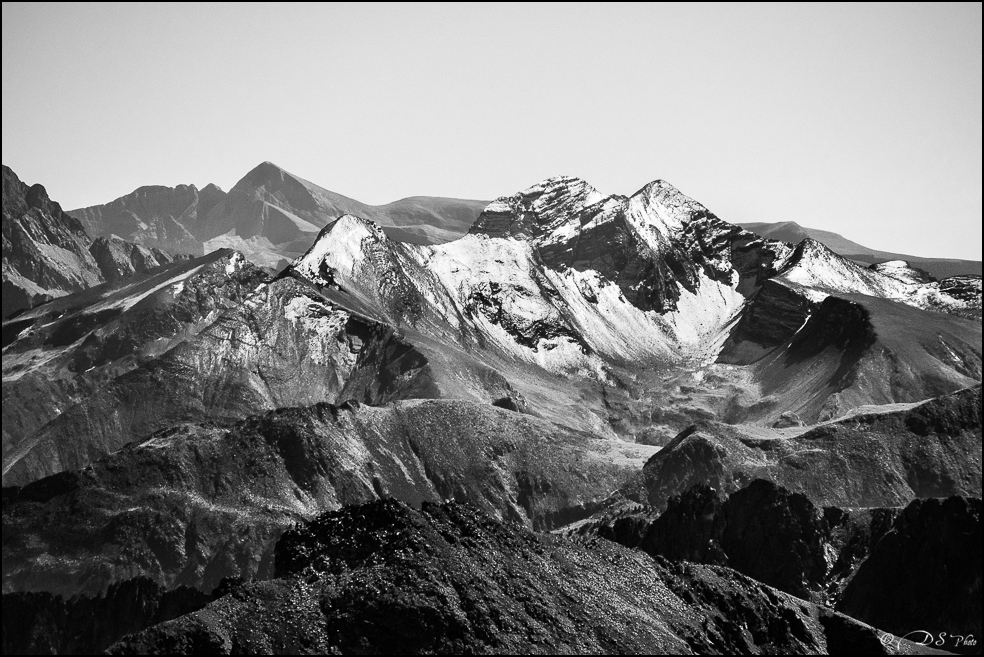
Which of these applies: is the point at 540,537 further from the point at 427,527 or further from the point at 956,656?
the point at 956,656

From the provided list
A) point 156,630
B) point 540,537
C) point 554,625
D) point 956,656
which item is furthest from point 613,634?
point 956,656

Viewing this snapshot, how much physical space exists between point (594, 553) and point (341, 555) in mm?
29514

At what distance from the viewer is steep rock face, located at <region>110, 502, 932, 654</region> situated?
139125mm

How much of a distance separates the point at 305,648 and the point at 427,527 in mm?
21864

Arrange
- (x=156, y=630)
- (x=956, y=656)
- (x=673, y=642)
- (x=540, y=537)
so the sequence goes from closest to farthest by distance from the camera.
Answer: (x=156, y=630) → (x=673, y=642) → (x=540, y=537) → (x=956, y=656)

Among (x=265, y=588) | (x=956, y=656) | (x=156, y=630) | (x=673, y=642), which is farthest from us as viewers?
(x=956, y=656)

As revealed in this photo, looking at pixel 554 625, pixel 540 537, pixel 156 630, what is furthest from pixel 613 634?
pixel 156 630

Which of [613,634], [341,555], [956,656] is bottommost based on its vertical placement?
[956,656]

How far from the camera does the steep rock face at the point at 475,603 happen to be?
139125 mm

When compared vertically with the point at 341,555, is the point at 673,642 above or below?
below

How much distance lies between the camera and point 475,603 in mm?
147125

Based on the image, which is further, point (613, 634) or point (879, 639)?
point (879, 639)

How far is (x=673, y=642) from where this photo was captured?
155 metres

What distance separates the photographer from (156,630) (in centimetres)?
13338
